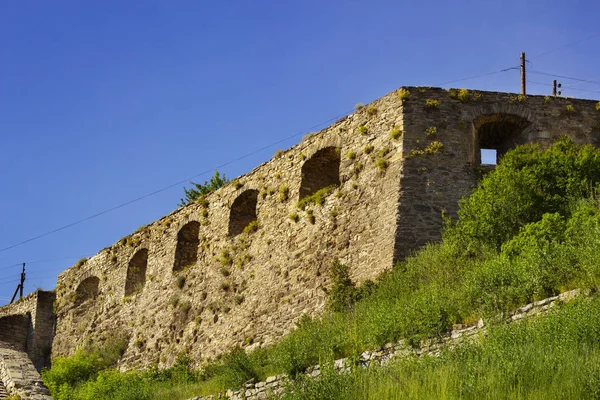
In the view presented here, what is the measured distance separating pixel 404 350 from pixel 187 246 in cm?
1272

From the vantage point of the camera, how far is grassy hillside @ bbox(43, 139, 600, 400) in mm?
11008

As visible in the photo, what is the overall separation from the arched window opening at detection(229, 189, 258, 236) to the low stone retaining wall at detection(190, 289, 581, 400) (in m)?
8.26

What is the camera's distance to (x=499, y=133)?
66.5ft

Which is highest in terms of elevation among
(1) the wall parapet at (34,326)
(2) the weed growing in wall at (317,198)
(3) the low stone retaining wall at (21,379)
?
(2) the weed growing in wall at (317,198)

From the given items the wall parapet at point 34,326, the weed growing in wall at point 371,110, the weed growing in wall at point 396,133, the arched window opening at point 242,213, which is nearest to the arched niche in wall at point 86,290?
the wall parapet at point 34,326

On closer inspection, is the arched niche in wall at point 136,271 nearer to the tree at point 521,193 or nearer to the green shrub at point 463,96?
the green shrub at point 463,96

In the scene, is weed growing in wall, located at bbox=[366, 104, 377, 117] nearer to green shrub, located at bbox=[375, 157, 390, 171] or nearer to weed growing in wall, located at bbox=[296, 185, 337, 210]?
green shrub, located at bbox=[375, 157, 390, 171]

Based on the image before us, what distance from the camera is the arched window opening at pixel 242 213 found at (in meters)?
23.5

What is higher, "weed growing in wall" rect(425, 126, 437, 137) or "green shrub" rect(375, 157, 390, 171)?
"weed growing in wall" rect(425, 126, 437, 137)

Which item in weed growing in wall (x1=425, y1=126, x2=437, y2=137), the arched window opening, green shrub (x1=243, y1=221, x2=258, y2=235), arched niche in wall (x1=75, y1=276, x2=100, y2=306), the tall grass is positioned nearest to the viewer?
the tall grass

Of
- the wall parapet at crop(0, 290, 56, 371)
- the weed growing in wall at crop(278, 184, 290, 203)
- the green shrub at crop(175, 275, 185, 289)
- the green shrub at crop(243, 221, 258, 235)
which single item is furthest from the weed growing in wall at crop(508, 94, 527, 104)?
the wall parapet at crop(0, 290, 56, 371)

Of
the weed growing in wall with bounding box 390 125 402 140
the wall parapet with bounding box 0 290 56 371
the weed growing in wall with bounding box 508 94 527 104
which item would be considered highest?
the weed growing in wall with bounding box 508 94 527 104

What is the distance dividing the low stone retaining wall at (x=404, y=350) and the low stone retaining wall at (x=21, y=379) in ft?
10.6

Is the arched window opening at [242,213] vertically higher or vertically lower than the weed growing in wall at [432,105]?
lower
